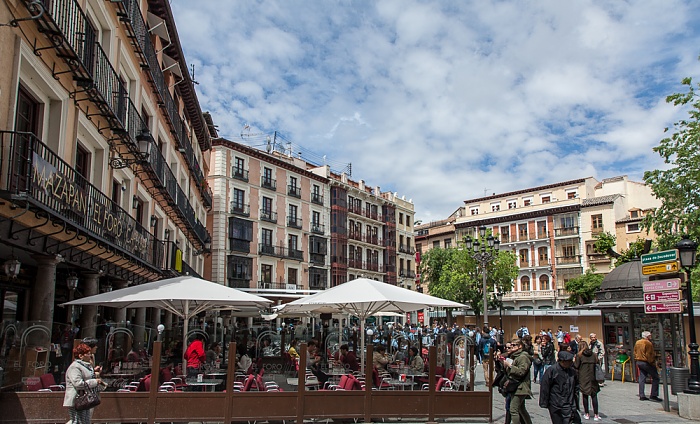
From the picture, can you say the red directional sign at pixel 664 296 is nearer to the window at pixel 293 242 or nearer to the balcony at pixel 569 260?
the window at pixel 293 242

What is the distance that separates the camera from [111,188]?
16.1 meters

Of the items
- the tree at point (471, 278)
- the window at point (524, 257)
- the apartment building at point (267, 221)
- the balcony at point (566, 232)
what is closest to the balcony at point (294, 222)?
the apartment building at point (267, 221)

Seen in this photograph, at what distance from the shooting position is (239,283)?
45062 mm

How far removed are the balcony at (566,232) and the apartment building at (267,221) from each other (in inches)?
Answer: 927

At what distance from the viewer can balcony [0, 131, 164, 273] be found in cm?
880

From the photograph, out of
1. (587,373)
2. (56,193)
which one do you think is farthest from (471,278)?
(56,193)

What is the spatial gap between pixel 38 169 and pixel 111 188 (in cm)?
720

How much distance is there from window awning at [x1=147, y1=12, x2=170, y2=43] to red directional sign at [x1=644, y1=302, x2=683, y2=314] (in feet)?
56.7

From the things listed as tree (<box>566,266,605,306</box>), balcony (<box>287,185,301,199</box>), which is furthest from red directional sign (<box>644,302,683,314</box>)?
tree (<box>566,266,605,306</box>)

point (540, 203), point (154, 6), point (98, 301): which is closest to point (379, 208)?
point (540, 203)

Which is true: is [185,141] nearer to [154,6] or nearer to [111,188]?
[154,6]

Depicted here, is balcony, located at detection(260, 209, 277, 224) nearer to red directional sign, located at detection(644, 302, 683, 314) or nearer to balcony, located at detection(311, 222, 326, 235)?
balcony, located at detection(311, 222, 326, 235)

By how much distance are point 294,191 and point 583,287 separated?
88.8ft

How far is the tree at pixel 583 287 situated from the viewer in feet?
172
